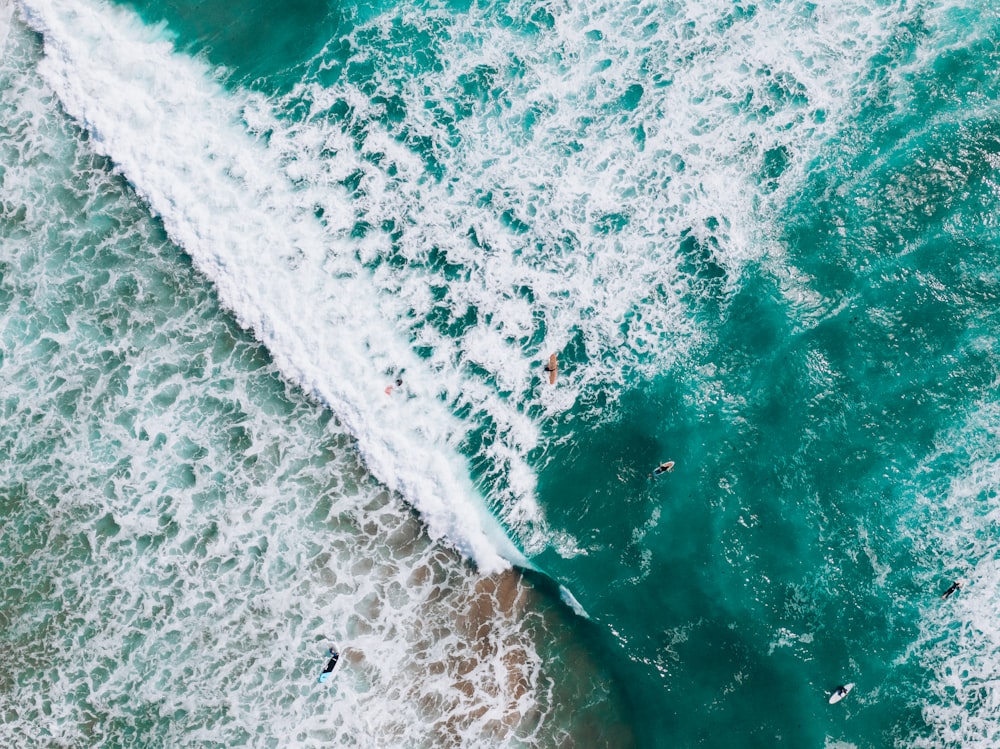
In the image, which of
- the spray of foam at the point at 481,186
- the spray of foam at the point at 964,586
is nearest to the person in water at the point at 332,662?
the spray of foam at the point at 481,186

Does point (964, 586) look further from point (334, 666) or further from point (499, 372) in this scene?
point (334, 666)

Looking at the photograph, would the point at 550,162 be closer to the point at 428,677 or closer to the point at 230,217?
the point at 230,217

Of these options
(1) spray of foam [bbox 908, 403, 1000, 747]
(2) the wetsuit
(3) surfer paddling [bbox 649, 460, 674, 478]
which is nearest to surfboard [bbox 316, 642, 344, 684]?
(2) the wetsuit

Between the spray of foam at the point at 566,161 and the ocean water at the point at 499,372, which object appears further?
the spray of foam at the point at 566,161

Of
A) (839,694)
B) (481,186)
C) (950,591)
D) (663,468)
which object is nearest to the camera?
(839,694)

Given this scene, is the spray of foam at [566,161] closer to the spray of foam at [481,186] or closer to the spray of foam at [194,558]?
the spray of foam at [481,186]

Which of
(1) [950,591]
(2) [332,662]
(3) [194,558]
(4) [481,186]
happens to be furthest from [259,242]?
(1) [950,591]
